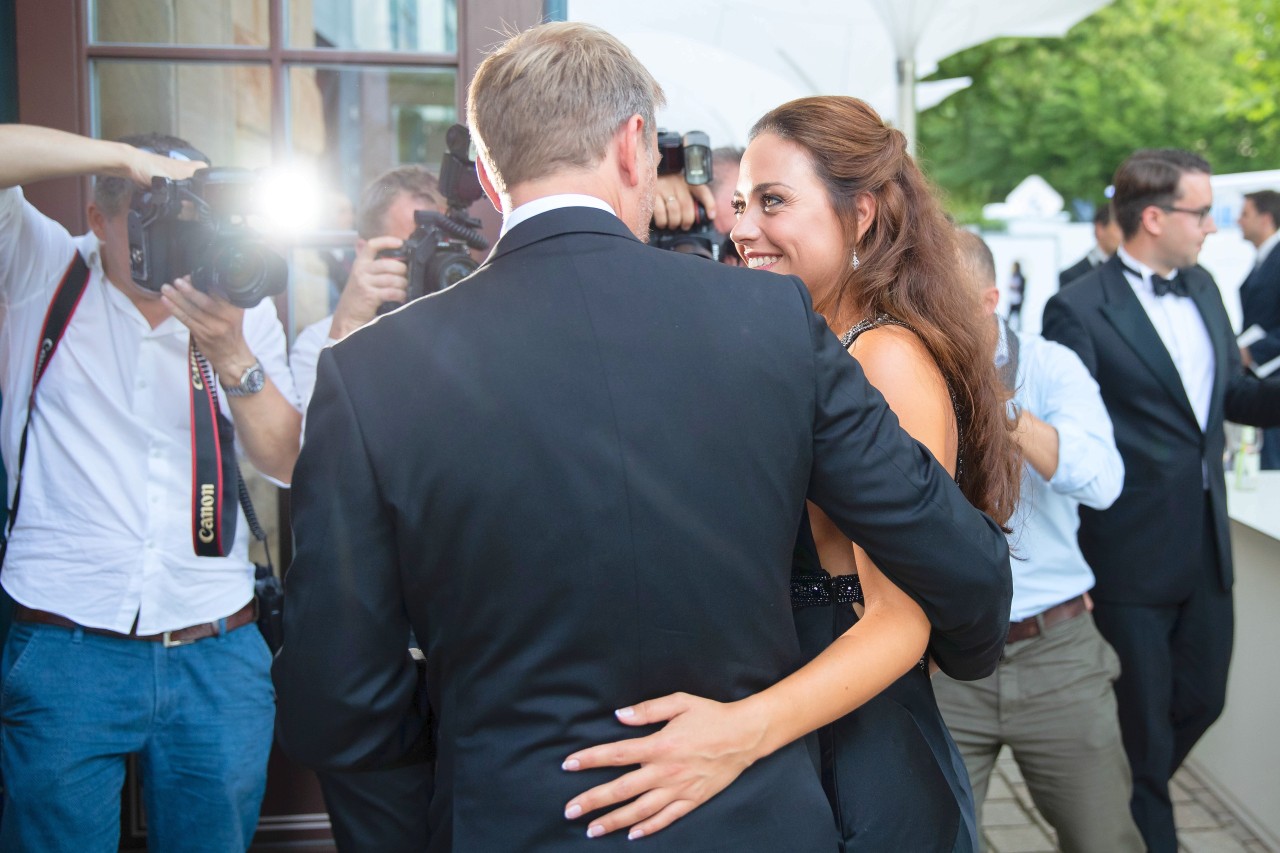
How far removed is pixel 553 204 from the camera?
1347 mm

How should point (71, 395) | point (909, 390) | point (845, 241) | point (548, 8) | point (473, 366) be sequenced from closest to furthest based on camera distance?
point (473, 366) → point (909, 390) → point (845, 241) → point (71, 395) → point (548, 8)

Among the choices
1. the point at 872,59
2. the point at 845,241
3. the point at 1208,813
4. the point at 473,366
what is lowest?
the point at 1208,813

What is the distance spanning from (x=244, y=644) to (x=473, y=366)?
1.43 metres

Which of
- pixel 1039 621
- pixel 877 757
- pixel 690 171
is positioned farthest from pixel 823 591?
pixel 1039 621

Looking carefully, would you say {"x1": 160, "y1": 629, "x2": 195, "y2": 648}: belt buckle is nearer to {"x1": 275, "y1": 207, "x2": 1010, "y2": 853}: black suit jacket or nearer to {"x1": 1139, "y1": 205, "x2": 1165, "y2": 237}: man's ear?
{"x1": 275, "y1": 207, "x2": 1010, "y2": 853}: black suit jacket

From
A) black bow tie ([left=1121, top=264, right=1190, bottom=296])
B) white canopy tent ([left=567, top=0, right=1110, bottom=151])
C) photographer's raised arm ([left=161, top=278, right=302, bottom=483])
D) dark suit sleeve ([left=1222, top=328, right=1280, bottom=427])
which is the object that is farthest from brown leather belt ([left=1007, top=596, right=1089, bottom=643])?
white canopy tent ([left=567, top=0, right=1110, bottom=151])

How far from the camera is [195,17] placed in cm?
277

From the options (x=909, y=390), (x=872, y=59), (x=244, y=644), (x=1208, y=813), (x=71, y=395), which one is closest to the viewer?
(x=909, y=390)

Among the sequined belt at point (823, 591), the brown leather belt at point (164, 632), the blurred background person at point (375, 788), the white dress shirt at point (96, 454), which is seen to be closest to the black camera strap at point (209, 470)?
the white dress shirt at point (96, 454)

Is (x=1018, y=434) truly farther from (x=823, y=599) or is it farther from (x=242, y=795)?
(x=242, y=795)

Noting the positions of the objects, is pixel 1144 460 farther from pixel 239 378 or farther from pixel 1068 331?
pixel 239 378

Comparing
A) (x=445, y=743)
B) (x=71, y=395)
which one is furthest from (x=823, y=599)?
(x=71, y=395)

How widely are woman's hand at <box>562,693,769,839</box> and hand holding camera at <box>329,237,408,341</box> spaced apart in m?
1.34

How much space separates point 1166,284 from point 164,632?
3046mm
